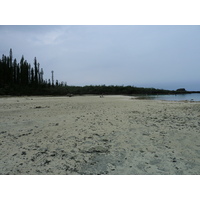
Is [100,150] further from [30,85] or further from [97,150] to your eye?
[30,85]

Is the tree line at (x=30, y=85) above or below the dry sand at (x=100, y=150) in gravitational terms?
above

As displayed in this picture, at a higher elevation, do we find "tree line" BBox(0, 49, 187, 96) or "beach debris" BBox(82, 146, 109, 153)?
"tree line" BBox(0, 49, 187, 96)

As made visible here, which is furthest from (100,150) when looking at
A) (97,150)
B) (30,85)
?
(30,85)

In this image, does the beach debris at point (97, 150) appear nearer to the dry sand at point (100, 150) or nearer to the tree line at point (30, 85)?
the dry sand at point (100, 150)

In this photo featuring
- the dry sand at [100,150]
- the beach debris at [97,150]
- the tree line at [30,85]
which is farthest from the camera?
the tree line at [30,85]

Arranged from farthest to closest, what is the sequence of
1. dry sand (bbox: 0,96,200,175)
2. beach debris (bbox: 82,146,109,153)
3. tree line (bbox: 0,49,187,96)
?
tree line (bbox: 0,49,187,96), beach debris (bbox: 82,146,109,153), dry sand (bbox: 0,96,200,175)

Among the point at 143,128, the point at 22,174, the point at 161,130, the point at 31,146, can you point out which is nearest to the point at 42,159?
the point at 22,174

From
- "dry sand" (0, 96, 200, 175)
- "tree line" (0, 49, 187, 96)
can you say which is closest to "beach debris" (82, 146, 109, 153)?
"dry sand" (0, 96, 200, 175)

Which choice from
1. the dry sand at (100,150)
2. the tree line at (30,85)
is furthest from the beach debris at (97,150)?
the tree line at (30,85)

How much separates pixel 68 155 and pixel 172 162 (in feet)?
5.88

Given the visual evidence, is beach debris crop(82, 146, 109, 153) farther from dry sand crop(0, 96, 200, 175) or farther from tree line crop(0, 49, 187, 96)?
tree line crop(0, 49, 187, 96)

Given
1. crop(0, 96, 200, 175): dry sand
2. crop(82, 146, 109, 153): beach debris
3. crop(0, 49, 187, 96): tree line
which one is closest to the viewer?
crop(0, 96, 200, 175): dry sand

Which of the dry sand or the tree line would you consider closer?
the dry sand

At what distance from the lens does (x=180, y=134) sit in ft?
10.9
